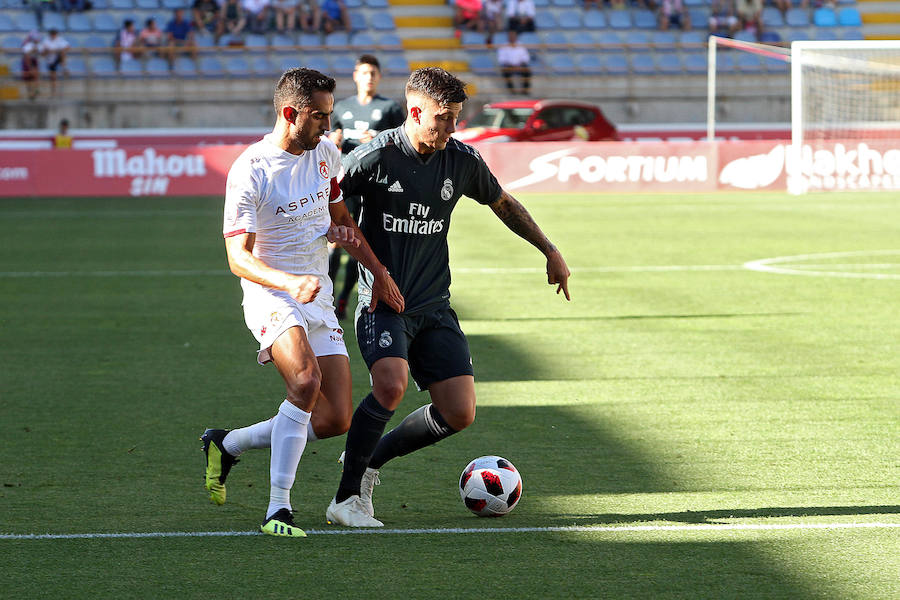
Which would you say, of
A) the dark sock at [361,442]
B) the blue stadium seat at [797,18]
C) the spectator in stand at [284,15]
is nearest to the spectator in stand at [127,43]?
the spectator in stand at [284,15]

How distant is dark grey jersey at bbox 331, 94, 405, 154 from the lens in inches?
424

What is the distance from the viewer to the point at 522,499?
5840 millimetres

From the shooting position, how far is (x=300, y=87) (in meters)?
5.07

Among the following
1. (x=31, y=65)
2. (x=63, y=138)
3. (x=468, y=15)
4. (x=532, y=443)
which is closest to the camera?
(x=532, y=443)

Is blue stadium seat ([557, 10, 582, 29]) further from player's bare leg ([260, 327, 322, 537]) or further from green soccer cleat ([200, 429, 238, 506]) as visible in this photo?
player's bare leg ([260, 327, 322, 537])

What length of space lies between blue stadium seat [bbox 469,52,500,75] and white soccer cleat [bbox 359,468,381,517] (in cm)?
2962

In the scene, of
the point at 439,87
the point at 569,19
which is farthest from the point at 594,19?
the point at 439,87

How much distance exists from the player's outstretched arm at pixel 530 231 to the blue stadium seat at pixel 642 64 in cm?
3000

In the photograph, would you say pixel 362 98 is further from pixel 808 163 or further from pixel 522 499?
pixel 808 163

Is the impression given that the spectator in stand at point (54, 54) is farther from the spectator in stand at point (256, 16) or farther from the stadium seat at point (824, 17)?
A: the stadium seat at point (824, 17)

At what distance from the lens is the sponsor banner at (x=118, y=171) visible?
25344mm

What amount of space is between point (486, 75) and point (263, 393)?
26.9 metres

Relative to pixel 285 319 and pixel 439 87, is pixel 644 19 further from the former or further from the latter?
pixel 285 319

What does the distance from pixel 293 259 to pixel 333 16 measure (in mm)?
30258
